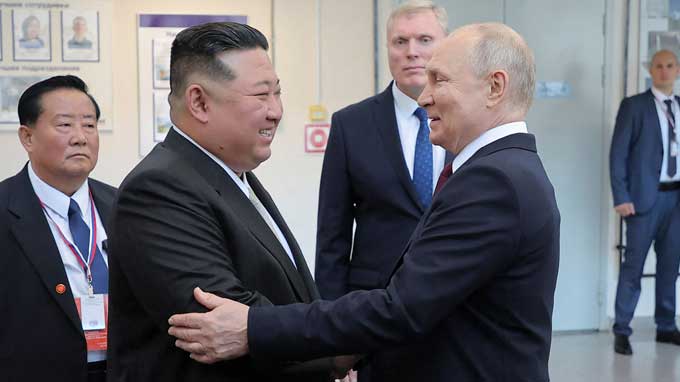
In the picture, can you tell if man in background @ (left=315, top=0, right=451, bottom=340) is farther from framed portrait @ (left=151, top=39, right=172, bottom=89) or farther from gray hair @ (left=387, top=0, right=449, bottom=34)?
framed portrait @ (left=151, top=39, right=172, bottom=89)

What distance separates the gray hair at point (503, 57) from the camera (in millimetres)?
1702

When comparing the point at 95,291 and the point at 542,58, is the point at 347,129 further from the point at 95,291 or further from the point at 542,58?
the point at 542,58

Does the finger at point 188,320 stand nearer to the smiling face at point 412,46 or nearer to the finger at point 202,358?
the finger at point 202,358

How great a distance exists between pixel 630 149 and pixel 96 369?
4.26 m

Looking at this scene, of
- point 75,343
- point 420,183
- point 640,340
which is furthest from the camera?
point 640,340

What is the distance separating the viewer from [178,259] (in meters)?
1.58

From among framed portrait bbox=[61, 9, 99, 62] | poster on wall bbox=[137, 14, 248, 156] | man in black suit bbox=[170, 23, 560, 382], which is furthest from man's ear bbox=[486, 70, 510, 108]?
framed portrait bbox=[61, 9, 99, 62]

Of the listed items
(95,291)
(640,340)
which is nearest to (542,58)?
(640,340)

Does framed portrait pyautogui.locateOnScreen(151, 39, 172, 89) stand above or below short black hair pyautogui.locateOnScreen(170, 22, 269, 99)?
above

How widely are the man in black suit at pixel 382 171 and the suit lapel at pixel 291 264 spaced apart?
71cm

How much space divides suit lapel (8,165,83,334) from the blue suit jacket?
419cm

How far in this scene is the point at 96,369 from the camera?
89.5 inches

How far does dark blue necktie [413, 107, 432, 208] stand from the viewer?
103 inches

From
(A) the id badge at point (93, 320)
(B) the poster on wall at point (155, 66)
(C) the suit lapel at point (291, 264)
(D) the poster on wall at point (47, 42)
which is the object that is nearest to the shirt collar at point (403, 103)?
(C) the suit lapel at point (291, 264)
